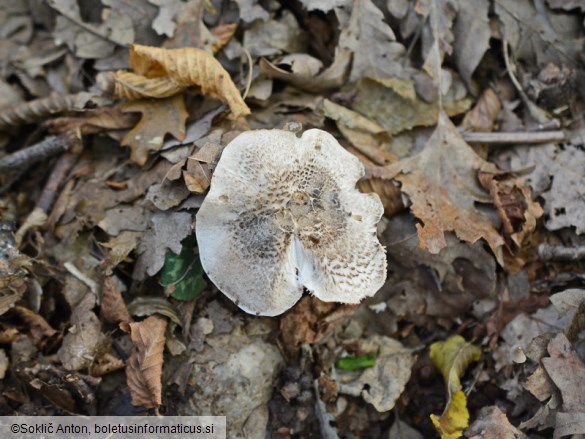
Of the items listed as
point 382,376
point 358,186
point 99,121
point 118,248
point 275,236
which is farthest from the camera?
point 99,121

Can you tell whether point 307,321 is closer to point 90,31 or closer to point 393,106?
point 393,106

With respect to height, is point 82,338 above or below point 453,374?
above

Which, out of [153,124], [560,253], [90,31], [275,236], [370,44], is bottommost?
[560,253]

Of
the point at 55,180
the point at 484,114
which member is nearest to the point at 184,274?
the point at 55,180

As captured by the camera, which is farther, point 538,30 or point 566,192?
point 538,30

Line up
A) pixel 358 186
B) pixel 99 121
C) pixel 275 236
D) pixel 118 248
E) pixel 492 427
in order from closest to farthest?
pixel 275 236 < pixel 492 427 < pixel 118 248 < pixel 358 186 < pixel 99 121

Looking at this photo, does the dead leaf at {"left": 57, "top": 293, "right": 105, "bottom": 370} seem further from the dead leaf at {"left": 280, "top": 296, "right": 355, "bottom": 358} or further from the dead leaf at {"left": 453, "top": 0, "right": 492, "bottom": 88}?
the dead leaf at {"left": 453, "top": 0, "right": 492, "bottom": 88}

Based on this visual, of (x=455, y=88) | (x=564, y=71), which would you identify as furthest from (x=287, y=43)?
(x=564, y=71)

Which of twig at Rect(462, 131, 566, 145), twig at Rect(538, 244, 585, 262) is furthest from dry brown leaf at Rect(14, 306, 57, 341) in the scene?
twig at Rect(538, 244, 585, 262)

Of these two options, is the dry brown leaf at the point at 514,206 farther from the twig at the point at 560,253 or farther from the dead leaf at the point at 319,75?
the dead leaf at the point at 319,75
